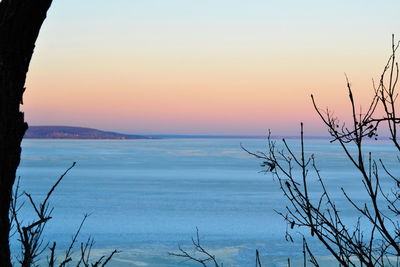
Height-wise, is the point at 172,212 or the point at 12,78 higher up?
the point at 12,78

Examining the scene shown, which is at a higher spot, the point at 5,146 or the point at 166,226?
the point at 5,146

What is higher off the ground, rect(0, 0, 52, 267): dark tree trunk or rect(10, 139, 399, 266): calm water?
rect(0, 0, 52, 267): dark tree trunk

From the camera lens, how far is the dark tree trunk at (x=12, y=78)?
198 cm

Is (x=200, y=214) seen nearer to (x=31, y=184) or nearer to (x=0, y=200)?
(x=31, y=184)

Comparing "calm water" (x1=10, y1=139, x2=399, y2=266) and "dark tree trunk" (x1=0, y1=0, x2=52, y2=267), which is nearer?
Result: "dark tree trunk" (x1=0, y1=0, x2=52, y2=267)

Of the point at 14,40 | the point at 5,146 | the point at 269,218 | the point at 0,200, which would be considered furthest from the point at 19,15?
the point at 269,218

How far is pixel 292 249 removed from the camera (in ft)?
53.6

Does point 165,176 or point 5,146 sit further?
point 165,176

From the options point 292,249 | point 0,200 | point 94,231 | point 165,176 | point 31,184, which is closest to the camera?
point 0,200

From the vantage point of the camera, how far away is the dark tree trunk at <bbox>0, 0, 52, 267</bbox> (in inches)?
77.9

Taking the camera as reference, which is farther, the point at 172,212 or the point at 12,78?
the point at 172,212

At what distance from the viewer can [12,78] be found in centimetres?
204

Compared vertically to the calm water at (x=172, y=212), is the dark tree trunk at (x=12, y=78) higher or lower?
higher

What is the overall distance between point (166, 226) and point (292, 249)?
504cm
